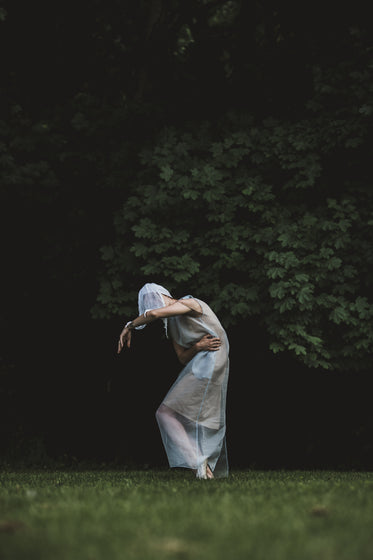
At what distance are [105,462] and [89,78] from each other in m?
7.10

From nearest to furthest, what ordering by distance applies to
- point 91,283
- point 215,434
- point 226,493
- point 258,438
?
point 226,493
point 215,434
point 91,283
point 258,438

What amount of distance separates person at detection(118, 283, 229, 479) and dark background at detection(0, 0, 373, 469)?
439 cm

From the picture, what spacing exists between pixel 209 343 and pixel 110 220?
5.31 meters

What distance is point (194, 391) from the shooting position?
7094mm

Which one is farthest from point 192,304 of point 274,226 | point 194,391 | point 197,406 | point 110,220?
point 110,220

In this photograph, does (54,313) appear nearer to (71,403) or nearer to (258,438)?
(71,403)

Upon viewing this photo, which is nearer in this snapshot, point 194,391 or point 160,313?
point 160,313

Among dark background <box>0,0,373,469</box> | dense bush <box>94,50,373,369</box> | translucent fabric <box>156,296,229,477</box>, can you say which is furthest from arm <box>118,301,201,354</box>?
dark background <box>0,0,373,469</box>

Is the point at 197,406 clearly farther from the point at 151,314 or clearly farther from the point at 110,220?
the point at 110,220

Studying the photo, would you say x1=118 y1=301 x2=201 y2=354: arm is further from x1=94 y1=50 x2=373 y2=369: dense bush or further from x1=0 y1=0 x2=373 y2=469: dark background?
x1=0 y1=0 x2=373 y2=469: dark background

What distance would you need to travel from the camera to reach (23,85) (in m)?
12.7

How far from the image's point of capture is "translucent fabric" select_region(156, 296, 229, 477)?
22.9 ft

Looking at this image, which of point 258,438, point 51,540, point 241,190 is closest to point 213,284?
point 241,190

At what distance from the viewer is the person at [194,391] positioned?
695 cm
